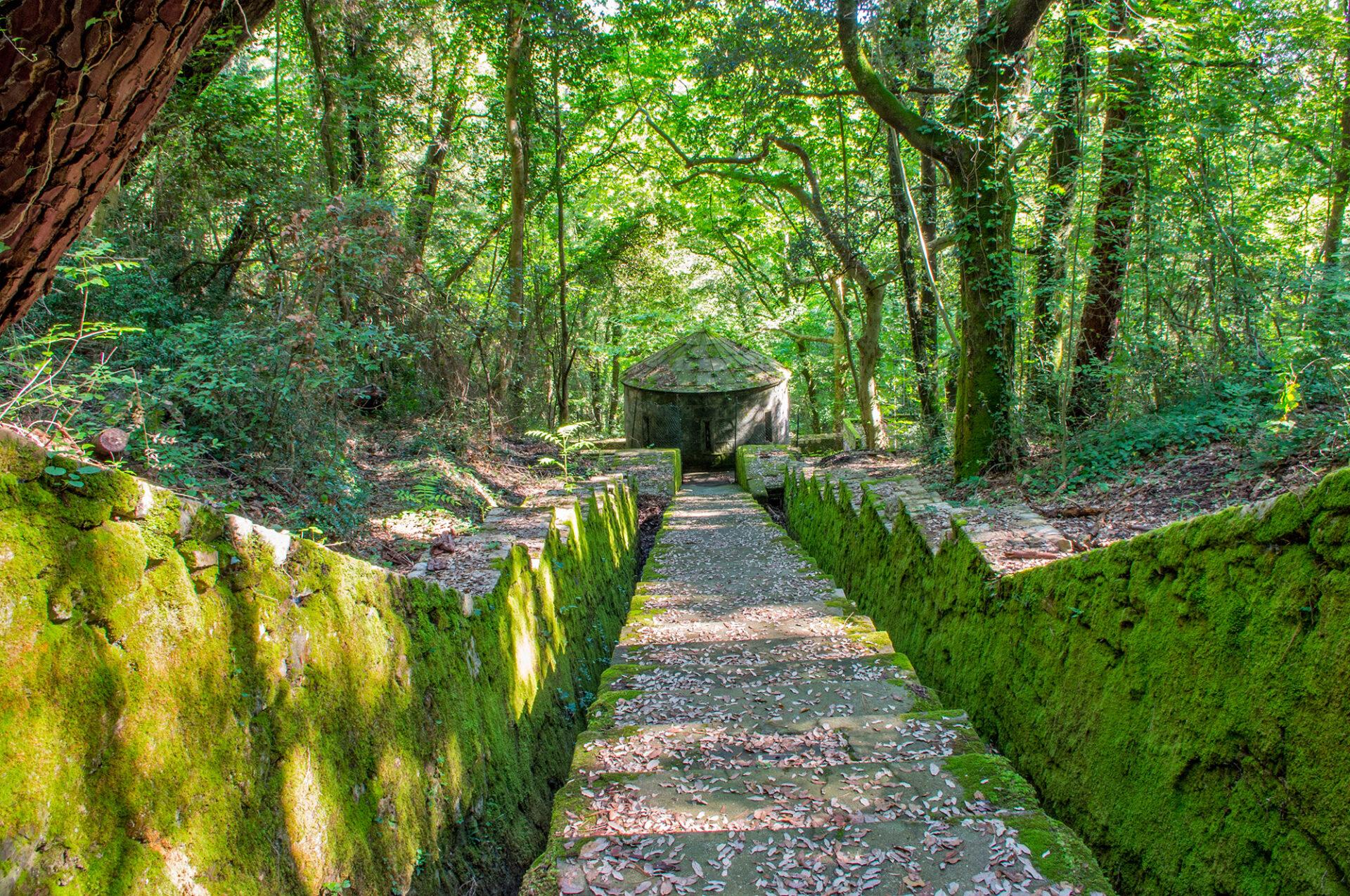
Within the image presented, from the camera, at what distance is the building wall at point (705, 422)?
1397cm

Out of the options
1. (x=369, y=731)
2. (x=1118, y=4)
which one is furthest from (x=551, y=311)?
(x=369, y=731)

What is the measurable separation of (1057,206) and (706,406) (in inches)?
341

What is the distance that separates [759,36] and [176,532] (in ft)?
30.8

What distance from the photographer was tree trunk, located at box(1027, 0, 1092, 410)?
5039 mm

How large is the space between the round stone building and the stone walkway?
958 cm

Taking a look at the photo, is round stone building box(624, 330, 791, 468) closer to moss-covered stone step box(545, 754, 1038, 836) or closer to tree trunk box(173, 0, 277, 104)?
tree trunk box(173, 0, 277, 104)

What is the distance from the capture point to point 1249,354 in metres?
5.04

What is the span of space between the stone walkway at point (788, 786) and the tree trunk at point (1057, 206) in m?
3.04

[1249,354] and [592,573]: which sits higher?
[1249,354]

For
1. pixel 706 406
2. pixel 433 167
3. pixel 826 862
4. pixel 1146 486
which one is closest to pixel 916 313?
pixel 706 406

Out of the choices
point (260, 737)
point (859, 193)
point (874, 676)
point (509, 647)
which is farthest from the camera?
point (859, 193)

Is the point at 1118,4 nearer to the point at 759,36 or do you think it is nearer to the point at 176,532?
the point at 759,36

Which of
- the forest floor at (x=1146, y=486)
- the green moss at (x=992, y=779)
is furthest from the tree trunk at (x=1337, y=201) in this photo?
the green moss at (x=992, y=779)

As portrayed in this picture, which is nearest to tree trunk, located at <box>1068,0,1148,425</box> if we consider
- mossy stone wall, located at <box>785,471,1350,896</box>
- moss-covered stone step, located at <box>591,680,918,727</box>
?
mossy stone wall, located at <box>785,471,1350,896</box>
